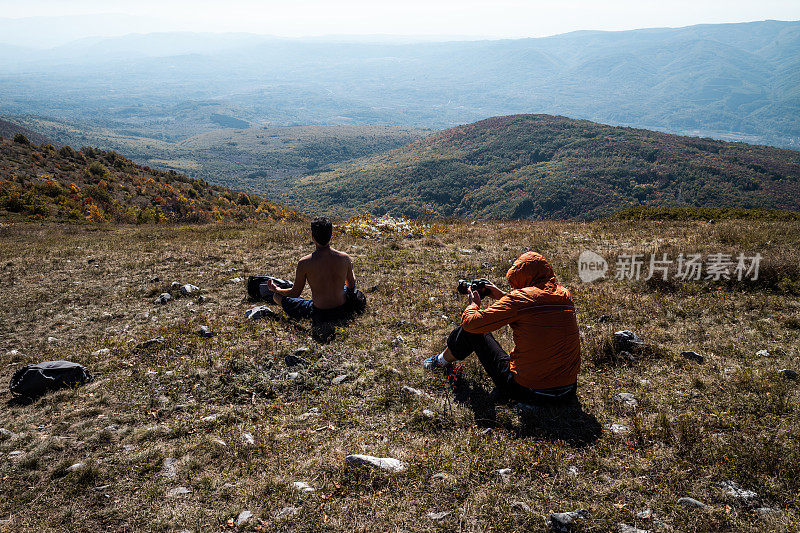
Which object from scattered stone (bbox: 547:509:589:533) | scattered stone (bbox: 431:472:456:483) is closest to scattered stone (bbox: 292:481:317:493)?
scattered stone (bbox: 431:472:456:483)

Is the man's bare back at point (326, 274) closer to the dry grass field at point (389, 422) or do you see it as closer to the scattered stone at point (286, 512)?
the dry grass field at point (389, 422)

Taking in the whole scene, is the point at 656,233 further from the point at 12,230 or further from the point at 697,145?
the point at 697,145

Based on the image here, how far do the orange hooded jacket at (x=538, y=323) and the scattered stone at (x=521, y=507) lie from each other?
73.1 inches

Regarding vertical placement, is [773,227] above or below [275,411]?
above

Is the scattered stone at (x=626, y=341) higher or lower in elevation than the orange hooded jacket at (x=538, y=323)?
lower

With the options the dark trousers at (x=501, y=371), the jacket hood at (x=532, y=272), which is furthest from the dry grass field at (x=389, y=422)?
the jacket hood at (x=532, y=272)

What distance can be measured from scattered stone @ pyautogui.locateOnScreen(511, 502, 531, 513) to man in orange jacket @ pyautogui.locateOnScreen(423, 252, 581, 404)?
1839 millimetres

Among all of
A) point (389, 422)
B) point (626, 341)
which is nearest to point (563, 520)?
point (389, 422)

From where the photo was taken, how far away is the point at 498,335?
820 centimetres

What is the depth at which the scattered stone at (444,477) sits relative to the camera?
14.5 ft

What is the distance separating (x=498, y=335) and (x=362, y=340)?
2.85 m

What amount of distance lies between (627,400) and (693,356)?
205 centimetres

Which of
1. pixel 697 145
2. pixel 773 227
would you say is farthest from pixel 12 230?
pixel 697 145

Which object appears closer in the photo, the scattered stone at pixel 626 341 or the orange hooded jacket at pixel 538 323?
the orange hooded jacket at pixel 538 323
